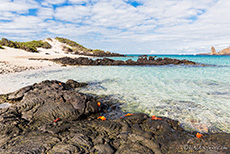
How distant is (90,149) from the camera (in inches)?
163

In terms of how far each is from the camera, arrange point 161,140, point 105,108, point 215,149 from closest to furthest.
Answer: point 215,149 < point 161,140 < point 105,108

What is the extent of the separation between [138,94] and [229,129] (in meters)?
5.87

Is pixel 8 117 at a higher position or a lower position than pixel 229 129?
higher

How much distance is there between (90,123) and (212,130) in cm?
518

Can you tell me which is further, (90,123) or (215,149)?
(90,123)

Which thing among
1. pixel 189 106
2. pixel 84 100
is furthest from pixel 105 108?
pixel 189 106

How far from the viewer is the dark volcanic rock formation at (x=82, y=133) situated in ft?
13.7

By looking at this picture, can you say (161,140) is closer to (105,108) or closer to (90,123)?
(90,123)

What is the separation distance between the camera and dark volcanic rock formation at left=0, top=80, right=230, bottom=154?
417 cm

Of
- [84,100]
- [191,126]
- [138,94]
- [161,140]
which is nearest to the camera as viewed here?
[161,140]

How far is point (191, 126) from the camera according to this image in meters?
6.29

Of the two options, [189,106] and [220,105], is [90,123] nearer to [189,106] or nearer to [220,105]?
[189,106]

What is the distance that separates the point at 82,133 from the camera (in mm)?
4938

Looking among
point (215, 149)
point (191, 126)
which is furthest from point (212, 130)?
point (215, 149)
